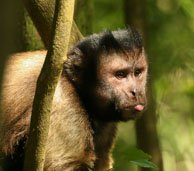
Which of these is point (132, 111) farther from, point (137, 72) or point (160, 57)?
point (160, 57)

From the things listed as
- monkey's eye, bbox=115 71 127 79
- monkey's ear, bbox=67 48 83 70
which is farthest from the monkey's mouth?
monkey's ear, bbox=67 48 83 70

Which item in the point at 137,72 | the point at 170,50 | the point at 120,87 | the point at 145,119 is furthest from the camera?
the point at 170,50

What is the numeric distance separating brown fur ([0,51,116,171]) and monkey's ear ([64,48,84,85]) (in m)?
0.11

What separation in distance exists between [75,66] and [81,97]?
1.26 feet

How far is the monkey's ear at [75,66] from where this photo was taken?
4641 mm

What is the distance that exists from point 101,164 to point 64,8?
132 inches

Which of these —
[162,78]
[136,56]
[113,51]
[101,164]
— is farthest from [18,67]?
[162,78]

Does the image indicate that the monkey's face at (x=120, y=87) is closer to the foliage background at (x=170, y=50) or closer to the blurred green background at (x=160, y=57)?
the blurred green background at (x=160, y=57)

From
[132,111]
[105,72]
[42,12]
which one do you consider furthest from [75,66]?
[132,111]

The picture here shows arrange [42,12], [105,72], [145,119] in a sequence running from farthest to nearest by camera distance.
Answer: [145,119]
[105,72]
[42,12]

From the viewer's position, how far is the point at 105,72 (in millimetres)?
4602

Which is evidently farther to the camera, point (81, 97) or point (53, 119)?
point (81, 97)

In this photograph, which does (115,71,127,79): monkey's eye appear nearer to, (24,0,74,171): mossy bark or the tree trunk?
the tree trunk

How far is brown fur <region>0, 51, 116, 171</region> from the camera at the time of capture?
3998 millimetres
